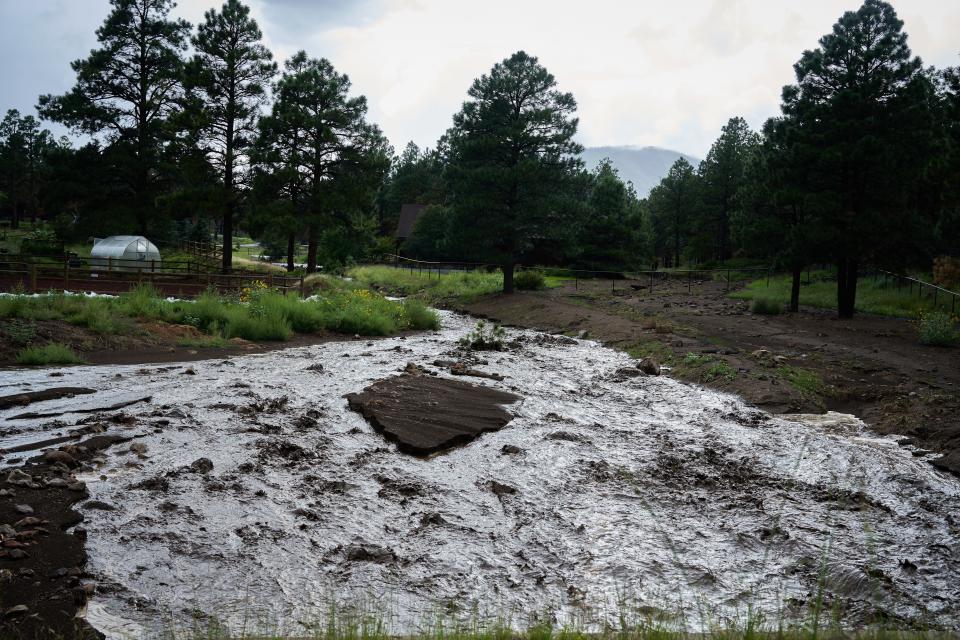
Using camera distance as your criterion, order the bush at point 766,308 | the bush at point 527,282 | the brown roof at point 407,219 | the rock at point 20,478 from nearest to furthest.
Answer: the rock at point 20,478, the bush at point 766,308, the bush at point 527,282, the brown roof at point 407,219

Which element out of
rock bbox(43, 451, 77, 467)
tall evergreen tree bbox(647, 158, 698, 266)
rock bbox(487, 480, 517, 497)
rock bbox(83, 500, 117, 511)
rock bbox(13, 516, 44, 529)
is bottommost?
rock bbox(83, 500, 117, 511)

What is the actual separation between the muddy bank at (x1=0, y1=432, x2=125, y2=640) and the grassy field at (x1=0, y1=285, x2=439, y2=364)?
895 cm

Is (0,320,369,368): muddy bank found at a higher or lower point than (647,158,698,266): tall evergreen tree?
lower

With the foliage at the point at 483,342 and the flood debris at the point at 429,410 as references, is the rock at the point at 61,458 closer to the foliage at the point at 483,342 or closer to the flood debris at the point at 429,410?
the flood debris at the point at 429,410

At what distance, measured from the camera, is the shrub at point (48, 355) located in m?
16.0

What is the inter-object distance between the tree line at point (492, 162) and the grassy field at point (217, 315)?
10554 millimetres

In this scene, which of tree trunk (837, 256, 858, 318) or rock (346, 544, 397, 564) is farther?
tree trunk (837, 256, 858, 318)

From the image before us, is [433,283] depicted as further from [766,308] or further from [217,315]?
[217,315]

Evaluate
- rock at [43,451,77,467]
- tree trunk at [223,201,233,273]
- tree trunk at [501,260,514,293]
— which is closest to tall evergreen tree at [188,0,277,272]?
tree trunk at [223,201,233,273]

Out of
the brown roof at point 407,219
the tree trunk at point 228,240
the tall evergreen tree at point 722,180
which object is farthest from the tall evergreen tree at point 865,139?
the brown roof at point 407,219

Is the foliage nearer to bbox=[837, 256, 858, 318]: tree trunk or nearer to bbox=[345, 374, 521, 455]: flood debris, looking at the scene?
bbox=[345, 374, 521, 455]: flood debris

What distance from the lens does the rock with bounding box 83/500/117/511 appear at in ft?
25.5

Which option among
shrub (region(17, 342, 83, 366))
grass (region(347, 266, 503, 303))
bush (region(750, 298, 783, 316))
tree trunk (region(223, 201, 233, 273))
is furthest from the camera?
tree trunk (region(223, 201, 233, 273))

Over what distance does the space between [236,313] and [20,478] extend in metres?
14.9
